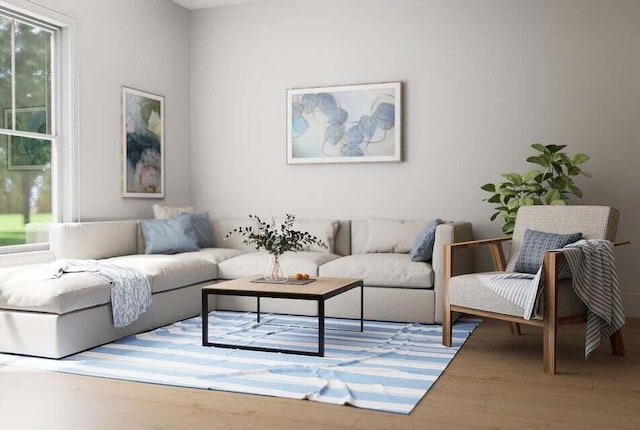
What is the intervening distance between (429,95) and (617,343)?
285 centimetres

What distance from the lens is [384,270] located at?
4934 mm

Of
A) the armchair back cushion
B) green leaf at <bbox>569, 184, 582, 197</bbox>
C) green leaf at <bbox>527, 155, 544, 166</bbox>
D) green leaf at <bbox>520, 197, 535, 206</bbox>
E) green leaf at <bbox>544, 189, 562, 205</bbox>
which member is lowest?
the armchair back cushion

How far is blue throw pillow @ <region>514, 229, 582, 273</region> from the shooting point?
405 centimetres

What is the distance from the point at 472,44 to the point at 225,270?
2.97 meters

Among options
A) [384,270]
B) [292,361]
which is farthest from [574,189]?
[292,361]

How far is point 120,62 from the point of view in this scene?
18.9 ft

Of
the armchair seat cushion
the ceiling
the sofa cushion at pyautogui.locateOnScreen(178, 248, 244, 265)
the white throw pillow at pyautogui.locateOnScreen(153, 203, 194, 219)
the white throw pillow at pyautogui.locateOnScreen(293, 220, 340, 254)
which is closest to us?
the armchair seat cushion

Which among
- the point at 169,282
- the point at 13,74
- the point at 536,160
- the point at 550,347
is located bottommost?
the point at 550,347

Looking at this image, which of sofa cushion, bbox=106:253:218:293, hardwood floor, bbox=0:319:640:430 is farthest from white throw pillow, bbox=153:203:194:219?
hardwood floor, bbox=0:319:640:430

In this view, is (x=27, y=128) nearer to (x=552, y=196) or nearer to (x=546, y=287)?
(x=546, y=287)

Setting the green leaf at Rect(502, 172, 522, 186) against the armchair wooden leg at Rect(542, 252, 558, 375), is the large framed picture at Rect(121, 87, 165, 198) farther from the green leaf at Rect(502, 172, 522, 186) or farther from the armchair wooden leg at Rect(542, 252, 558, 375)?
the armchair wooden leg at Rect(542, 252, 558, 375)

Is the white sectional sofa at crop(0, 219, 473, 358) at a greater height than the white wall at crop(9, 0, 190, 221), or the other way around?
the white wall at crop(9, 0, 190, 221)

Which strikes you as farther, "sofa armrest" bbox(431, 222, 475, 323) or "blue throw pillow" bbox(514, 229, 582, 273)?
"sofa armrest" bbox(431, 222, 475, 323)

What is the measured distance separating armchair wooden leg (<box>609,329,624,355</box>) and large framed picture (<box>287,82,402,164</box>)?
2.63m
